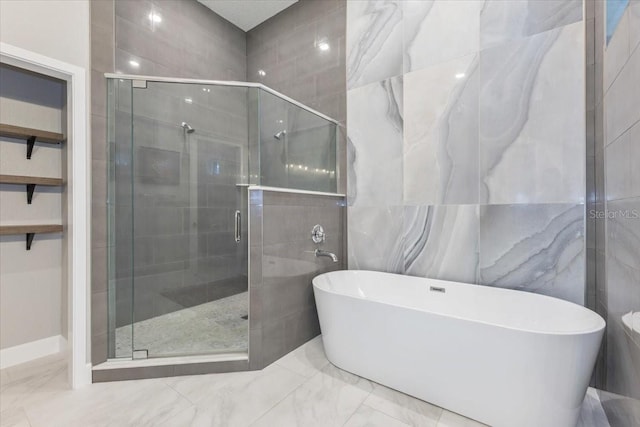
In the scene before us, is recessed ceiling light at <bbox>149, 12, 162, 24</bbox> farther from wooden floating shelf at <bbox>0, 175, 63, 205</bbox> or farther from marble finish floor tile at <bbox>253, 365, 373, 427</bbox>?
marble finish floor tile at <bbox>253, 365, 373, 427</bbox>

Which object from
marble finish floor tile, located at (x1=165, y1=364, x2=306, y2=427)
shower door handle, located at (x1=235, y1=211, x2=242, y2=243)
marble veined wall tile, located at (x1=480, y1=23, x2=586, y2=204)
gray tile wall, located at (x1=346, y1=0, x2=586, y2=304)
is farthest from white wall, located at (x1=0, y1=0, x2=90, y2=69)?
marble veined wall tile, located at (x1=480, y1=23, x2=586, y2=204)

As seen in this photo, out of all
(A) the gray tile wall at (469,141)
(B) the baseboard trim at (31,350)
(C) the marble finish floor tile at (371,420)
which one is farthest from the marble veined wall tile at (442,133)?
(B) the baseboard trim at (31,350)

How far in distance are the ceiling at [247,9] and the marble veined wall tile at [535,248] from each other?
2860 mm

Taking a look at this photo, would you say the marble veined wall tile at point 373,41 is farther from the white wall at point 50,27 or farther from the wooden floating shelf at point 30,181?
the wooden floating shelf at point 30,181

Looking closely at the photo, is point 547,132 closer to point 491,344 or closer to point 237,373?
point 491,344

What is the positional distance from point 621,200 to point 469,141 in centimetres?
96

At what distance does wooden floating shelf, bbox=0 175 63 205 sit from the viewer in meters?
1.84

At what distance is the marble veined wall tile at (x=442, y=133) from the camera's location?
2.04 metres

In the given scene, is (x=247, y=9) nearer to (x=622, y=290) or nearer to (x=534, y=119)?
(x=534, y=119)

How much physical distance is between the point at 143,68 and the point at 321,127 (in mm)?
1657

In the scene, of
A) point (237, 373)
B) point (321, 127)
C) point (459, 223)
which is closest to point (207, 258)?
point (237, 373)

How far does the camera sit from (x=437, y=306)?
2.05m

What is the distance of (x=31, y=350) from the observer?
6.63ft

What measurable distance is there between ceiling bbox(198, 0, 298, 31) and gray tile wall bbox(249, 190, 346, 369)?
7.10 feet
